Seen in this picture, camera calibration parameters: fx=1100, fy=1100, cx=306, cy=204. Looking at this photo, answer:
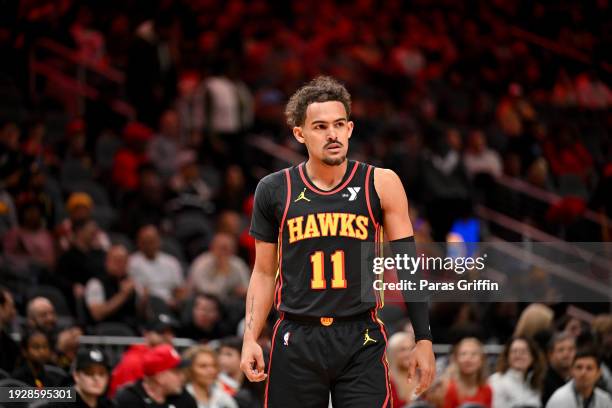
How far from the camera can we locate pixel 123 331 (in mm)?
9336

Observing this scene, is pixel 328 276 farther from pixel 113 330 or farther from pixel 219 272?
pixel 219 272

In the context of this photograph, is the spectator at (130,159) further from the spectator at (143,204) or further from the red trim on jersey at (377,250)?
the red trim on jersey at (377,250)

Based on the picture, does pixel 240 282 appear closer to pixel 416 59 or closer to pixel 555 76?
pixel 555 76

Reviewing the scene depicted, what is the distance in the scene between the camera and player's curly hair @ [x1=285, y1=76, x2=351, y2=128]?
15.5 ft

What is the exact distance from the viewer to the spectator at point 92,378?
6.96 m

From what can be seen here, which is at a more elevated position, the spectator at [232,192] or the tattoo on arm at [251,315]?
the spectator at [232,192]

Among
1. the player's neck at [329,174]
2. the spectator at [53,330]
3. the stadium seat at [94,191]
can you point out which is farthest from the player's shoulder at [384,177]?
the stadium seat at [94,191]

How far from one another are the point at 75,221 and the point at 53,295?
1.28 meters

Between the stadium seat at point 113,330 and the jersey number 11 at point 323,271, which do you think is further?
the stadium seat at point 113,330

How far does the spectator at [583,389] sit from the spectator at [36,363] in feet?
10.6

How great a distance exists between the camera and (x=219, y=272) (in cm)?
1073

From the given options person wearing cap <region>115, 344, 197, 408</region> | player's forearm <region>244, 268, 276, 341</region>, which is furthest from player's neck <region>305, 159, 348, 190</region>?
person wearing cap <region>115, 344, 197, 408</region>

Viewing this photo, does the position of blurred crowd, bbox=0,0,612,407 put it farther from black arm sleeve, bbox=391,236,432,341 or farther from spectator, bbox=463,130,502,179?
black arm sleeve, bbox=391,236,432,341

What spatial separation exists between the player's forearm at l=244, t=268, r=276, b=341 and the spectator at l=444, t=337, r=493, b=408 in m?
3.25
